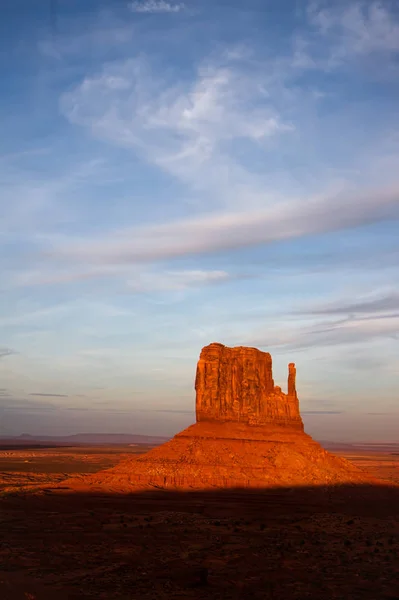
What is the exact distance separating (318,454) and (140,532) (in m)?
38.8

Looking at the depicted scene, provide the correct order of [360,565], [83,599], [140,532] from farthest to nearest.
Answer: [140,532] < [360,565] < [83,599]

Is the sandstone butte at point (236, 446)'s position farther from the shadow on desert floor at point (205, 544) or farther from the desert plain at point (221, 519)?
the shadow on desert floor at point (205, 544)

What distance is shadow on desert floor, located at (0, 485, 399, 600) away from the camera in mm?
33938

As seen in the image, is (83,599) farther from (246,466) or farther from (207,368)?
(207,368)

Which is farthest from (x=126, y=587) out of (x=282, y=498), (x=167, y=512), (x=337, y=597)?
(x=282, y=498)

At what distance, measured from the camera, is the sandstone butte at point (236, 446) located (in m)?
77.3

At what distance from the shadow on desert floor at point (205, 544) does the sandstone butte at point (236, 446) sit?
2552 millimetres

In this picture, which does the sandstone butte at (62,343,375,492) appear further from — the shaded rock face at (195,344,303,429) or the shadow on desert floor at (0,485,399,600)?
the shadow on desert floor at (0,485,399,600)

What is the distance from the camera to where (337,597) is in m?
31.8

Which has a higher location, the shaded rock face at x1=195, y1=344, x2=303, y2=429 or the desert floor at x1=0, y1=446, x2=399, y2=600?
the shaded rock face at x1=195, y1=344, x2=303, y2=429

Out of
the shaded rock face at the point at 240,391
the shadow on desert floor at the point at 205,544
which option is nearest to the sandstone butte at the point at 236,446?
the shaded rock face at the point at 240,391

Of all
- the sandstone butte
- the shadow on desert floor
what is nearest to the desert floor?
the shadow on desert floor

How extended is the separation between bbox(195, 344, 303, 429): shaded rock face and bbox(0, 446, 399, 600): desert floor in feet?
61.3

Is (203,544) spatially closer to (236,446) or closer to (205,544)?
(205,544)
